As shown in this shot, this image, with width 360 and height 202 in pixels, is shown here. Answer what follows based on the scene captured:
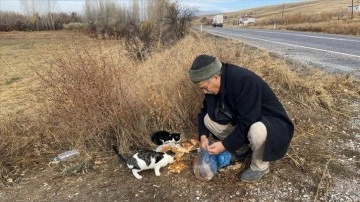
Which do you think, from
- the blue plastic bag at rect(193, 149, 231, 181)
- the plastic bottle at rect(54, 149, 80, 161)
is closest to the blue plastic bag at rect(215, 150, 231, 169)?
the blue plastic bag at rect(193, 149, 231, 181)

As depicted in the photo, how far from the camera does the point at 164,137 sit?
4.09 meters

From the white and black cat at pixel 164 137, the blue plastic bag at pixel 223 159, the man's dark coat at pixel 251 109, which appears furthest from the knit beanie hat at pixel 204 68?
the white and black cat at pixel 164 137

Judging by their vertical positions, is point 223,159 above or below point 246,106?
below

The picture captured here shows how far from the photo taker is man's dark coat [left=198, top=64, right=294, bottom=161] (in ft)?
9.41

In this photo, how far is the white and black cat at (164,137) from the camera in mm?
4082

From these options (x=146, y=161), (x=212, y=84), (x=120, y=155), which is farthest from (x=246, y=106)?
(x=120, y=155)

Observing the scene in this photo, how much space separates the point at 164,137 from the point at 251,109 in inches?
58.4

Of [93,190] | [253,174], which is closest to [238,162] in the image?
[253,174]

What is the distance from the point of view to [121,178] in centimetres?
352

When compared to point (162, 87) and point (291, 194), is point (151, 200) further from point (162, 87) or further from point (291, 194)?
point (162, 87)

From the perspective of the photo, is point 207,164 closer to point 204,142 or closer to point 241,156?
point 204,142

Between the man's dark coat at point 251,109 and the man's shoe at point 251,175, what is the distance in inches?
12.5

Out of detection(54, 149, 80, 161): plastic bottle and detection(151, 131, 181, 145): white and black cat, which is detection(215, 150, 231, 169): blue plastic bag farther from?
detection(54, 149, 80, 161): plastic bottle

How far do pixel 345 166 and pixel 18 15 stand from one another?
170 feet
